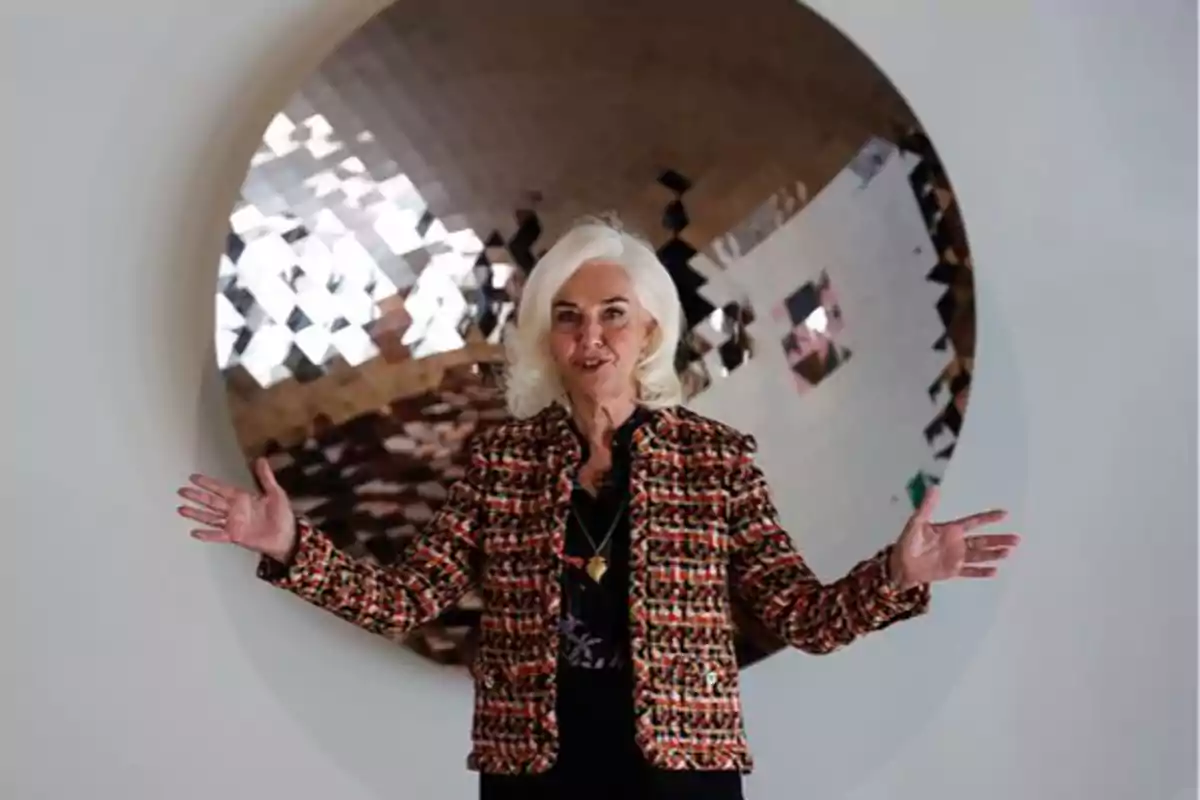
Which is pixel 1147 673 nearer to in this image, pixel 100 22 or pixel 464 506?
pixel 464 506

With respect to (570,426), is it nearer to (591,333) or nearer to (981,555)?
(591,333)

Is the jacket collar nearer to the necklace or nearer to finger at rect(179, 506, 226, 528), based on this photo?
the necklace

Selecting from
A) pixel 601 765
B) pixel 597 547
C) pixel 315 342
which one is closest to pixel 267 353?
pixel 315 342

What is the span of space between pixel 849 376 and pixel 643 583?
360mm

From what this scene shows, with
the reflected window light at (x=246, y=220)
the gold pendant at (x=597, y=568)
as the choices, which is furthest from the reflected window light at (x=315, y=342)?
the gold pendant at (x=597, y=568)

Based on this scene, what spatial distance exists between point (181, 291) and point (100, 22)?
0.87ft

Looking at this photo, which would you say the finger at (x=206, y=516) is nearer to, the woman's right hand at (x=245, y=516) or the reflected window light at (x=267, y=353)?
the woman's right hand at (x=245, y=516)

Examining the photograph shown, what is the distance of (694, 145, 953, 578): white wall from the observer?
1.11m

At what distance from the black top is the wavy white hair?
8 centimetres

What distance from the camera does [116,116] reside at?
3.63 feet

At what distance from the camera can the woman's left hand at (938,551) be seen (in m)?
0.83

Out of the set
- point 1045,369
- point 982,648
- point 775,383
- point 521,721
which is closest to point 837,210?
point 775,383

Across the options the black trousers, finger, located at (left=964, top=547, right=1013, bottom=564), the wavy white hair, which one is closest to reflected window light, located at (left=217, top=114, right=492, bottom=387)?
the wavy white hair

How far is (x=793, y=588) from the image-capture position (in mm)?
896
